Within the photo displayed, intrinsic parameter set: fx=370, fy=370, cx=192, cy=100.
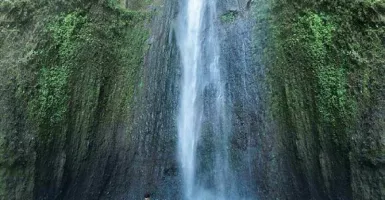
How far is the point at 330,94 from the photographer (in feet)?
23.1

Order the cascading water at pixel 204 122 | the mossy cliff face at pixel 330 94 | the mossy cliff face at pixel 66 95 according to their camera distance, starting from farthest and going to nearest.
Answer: the cascading water at pixel 204 122 < the mossy cliff face at pixel 66 95 < the mossy cliff face at pixel 330 94

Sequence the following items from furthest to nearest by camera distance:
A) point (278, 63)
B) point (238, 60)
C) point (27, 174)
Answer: point (238, 60) → point (278, 63) → point (27, 174)

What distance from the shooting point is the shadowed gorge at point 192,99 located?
6844 mm

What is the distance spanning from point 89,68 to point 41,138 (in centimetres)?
178

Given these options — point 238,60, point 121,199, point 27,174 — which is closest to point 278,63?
point 238,60

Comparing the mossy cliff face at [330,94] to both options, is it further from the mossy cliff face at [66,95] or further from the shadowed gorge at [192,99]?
the mossy cliff face at [66,95]

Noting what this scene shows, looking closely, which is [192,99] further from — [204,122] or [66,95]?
[66,95]

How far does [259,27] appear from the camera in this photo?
27.3 ft

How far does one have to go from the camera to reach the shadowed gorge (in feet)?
22.5

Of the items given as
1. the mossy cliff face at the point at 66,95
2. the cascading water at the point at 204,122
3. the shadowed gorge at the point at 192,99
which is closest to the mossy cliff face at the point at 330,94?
the shadowed gorge at the point at 192,99

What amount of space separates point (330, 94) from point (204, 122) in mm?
2901

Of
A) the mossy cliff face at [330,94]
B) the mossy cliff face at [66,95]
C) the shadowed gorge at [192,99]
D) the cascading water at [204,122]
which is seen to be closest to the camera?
the mossy cliff face at [330,94]

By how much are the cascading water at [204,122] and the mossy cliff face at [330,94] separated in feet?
4.28

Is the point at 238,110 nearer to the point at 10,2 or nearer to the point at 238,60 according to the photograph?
the point at 238,60
